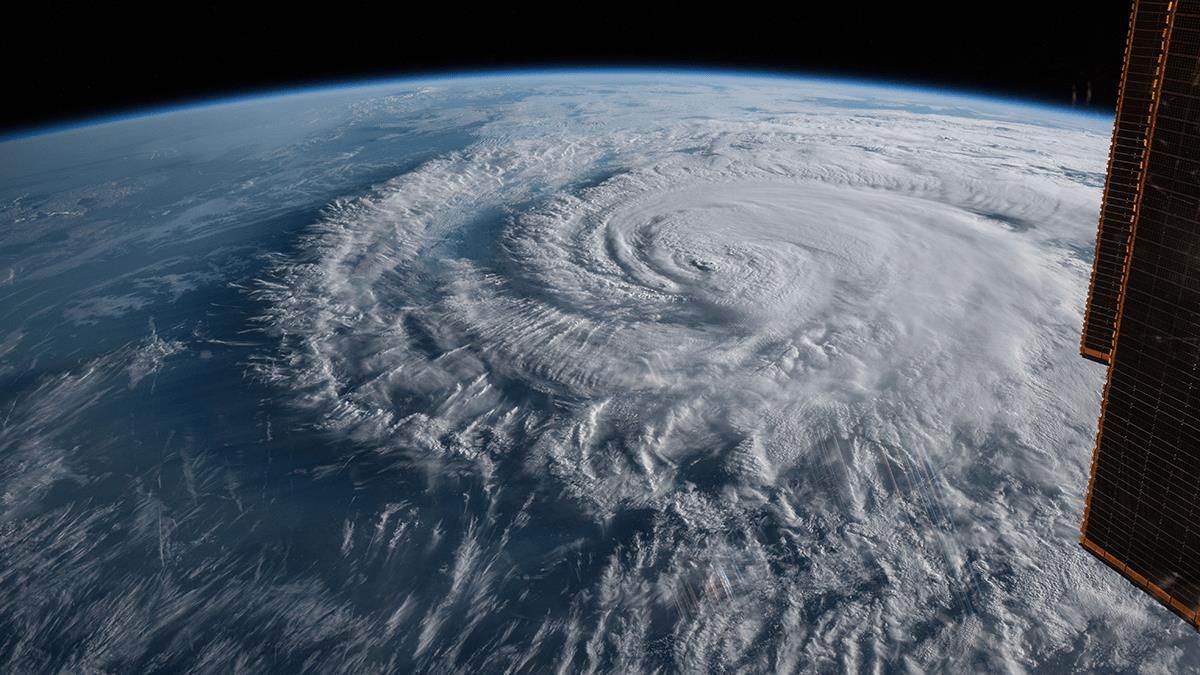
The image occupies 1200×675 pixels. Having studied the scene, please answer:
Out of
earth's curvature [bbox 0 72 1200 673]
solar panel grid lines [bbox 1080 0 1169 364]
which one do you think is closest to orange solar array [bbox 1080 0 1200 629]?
solar panel grid lines [bbox 1080 0 1169 364]

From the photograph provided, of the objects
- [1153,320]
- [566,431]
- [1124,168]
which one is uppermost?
[1124,168]

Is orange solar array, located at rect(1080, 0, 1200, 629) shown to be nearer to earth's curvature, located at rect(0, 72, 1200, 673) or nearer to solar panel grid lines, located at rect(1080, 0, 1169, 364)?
solar panel grid lines, located at rect(1080, 0, 1169, 364)

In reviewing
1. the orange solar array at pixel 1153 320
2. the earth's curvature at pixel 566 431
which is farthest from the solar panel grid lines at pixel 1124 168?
the earth's curvature at pixel 566 431

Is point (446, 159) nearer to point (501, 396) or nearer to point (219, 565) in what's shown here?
point (501, 396)

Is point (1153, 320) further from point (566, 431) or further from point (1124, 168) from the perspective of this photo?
point (566, 431)

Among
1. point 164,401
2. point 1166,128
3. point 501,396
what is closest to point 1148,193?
point 1166,128

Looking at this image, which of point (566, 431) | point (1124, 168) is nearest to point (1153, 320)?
point (1124, 168)

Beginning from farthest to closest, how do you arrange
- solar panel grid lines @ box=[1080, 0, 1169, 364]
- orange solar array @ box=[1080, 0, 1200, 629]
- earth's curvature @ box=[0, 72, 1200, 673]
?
1. earth's curvature @ box=[0, 72, 1200, 673]
2. solar panel grid lines @ box=[1080, 0, 1169, 364]
3. orange solar array @ box=[1080, 0, 1200, 629]
